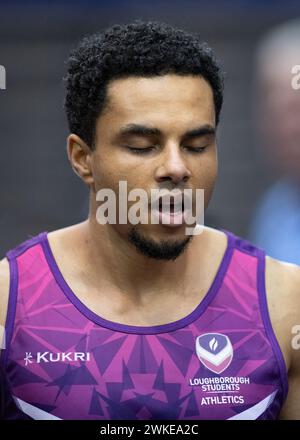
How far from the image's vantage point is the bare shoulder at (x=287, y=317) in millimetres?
2268

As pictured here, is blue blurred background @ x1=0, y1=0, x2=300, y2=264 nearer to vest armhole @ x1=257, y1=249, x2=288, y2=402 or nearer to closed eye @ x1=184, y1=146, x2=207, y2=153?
vest armhole @ x1=257, y1=249, x2=288, y2=402

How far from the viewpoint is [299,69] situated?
3.46m

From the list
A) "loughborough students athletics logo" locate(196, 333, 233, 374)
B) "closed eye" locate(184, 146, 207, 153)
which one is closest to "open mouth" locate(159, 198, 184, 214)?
"closed eye" locate(184, 146, 207, 153)

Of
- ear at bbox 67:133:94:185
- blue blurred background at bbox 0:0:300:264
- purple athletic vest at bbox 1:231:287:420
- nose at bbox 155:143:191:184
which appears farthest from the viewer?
blue blurred background at bbox 0:0:300:264

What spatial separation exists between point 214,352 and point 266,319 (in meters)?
0.18

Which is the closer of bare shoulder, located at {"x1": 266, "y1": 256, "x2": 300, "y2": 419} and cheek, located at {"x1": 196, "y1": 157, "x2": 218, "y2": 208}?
cheek, located at {"x1": 196, "y1": 157, "x2": 218, "y2": 208}

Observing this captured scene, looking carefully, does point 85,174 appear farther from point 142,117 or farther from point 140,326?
point 140,326

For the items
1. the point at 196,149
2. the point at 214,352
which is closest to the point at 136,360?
the point at 214,352

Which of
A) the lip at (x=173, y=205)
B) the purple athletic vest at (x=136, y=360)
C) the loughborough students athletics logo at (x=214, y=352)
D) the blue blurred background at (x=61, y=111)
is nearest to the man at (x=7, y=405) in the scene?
the purple athletic vest at (x=136, y=360)

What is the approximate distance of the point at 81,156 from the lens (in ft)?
7.51

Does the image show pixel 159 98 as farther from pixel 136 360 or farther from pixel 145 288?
pixel 136 360

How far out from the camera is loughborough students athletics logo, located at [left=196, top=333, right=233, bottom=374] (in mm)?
2197

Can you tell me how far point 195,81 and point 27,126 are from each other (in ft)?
6.64

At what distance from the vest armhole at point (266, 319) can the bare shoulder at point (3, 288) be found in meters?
0.72
